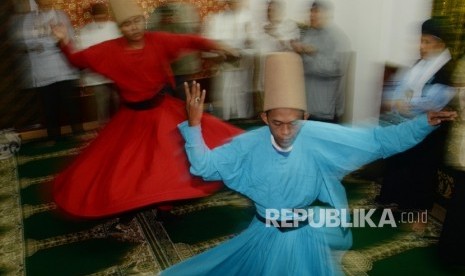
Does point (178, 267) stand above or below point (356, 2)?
below

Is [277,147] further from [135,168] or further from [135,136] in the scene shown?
[135,136]

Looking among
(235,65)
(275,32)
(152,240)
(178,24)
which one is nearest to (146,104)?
(152,240)

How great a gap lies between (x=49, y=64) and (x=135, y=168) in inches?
107

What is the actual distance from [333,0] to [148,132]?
3.26m

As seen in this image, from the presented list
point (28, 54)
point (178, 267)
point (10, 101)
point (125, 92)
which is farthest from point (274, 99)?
point (10, 101)

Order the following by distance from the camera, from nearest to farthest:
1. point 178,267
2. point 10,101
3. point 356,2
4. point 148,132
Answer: point 178,267 → point 148,132 → point 356,2 → point 10,101

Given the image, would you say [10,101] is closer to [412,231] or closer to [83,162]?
[83,162]

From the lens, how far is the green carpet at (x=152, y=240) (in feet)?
11.4

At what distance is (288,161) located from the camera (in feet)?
7.57

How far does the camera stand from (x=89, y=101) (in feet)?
21.5

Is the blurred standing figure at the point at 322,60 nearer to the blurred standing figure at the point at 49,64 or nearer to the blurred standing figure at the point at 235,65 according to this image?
the blurred standing figure at the point at 235,65

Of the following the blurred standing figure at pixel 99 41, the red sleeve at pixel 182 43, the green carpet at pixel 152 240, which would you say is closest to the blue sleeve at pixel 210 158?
the green carpet at pixel 152 240

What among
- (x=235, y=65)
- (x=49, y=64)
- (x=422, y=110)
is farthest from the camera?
(x=235, y=65)

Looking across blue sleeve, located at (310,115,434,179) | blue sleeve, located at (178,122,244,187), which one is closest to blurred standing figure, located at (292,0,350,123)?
blue sleeve, located at (310,115,434,179)
